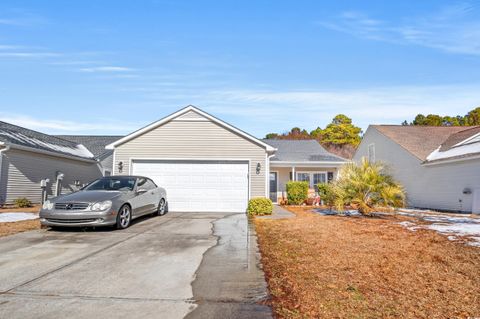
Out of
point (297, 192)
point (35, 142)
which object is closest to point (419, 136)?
point (297, 192)

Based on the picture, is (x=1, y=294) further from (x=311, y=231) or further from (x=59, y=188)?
(x=59, y=188)

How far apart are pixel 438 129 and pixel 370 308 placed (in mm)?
21944

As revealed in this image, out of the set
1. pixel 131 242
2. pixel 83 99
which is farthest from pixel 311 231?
pixel 83 99

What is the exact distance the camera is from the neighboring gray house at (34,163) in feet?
45.4

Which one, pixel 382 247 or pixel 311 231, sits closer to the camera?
pixel 382 247

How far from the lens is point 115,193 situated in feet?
28.4

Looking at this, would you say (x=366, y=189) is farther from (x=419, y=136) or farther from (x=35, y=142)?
(x=35, y=142)

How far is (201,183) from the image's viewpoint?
523 inches

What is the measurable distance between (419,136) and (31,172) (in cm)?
2253

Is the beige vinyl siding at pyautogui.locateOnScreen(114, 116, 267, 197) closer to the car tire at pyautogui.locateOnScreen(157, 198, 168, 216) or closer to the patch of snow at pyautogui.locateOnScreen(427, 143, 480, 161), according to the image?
the car tire at pyautogui.locateOnScreen(157, 198, 168, 216)

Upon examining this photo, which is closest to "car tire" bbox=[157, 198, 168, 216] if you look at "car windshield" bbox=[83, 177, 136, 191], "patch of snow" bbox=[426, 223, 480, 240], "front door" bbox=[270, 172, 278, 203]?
"car windshield" bbox=[83, 177, 136, 191]

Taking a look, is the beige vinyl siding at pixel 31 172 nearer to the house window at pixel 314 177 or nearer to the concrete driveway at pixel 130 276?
the concrete driveway at pixel 130 276

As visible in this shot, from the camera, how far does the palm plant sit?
11.8 metres

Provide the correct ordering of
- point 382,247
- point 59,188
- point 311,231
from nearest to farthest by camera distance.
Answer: point 382,247 < point 311,231 < point 59,188
